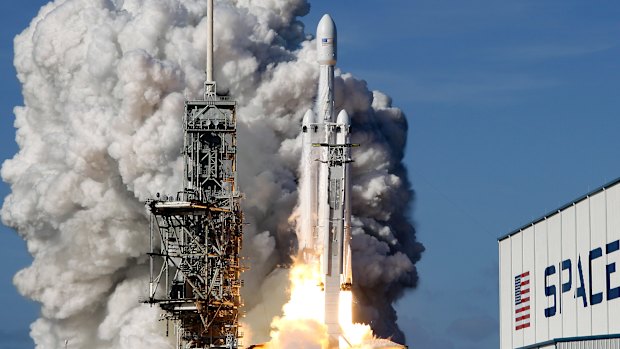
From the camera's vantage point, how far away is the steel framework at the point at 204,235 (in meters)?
105

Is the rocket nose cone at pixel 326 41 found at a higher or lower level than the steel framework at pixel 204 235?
higher

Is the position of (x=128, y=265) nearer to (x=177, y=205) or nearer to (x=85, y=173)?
(x=85, y=173)

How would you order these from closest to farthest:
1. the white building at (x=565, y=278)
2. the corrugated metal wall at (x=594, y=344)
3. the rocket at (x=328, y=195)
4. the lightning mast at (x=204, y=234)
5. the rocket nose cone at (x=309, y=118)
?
the corrugated metal wall at (x=594, y=344) → the white building at (x=565, y=278) → the rocket at (x=328, y=195) → the lightning mast at (x=204, y=234) → the rocket nose cone at (x=309, y=118)

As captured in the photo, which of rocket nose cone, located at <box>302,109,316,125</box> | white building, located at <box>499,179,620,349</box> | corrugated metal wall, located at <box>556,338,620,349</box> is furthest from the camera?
rocket nose cone, located at <box>302,109,316,125</box>

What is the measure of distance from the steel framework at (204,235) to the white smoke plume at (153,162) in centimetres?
336

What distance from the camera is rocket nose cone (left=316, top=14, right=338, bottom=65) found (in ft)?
342

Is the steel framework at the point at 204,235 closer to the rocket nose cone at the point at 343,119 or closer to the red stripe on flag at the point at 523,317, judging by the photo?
the rocket nose cone at the point at 343,119

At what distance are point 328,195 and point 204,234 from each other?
8.58 metres

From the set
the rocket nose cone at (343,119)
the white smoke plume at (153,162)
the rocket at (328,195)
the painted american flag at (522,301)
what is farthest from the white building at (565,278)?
the white smoke plume at (153,162)

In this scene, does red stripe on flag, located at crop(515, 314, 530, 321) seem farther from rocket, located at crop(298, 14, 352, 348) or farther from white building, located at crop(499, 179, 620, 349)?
rocket, located at crop(298, 14, 352, 348)

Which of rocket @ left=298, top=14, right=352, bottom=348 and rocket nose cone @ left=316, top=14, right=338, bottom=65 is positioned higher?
rocket nose cone @ left=316, top=14, right=338, bottom=65

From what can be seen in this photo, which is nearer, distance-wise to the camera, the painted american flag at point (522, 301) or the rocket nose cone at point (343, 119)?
the painted american flag at point (522, 301)

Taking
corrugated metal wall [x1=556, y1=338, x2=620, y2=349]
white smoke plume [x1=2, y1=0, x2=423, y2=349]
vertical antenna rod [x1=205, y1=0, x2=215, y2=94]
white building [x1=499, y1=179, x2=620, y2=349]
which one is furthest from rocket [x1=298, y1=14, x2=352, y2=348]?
corrugated metal wall [x1=556, y1=338, x2=620, y2=349]

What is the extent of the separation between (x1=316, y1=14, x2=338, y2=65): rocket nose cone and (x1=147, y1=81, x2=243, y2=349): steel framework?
707 centimetres
